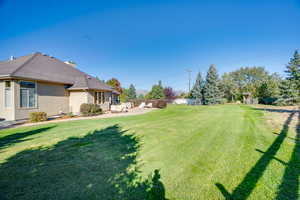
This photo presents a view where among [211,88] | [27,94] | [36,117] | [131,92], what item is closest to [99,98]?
[27,94]

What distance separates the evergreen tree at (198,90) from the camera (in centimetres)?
3197

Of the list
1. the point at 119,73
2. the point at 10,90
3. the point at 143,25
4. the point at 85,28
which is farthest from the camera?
the point at 119,73

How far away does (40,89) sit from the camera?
34.6 feet

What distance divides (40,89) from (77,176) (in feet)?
36.6

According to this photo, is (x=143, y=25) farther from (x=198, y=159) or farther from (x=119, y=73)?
(x=198, y=159)

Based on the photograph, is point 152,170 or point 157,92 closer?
point 152,170

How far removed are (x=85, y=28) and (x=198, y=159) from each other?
19283 mm

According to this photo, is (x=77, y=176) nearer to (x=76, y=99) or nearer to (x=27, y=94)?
(x=27, y=94)

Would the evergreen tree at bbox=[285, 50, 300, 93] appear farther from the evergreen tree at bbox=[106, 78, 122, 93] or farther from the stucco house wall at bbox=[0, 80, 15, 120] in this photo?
the evergreen tree at bbox=[106, 78, 122, 93]

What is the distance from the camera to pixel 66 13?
13445 mm

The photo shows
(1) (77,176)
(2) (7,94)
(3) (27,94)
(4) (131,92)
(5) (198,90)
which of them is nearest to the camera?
(1) (77,176)

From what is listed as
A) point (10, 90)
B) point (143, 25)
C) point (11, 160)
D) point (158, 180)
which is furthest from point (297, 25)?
point (10, 90)

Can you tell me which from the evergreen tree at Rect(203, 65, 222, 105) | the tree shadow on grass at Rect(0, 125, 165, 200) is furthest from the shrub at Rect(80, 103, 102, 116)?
the evergreen tree at Rect(203, 65, 222, 105)

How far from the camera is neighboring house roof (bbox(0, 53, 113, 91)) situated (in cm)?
959
